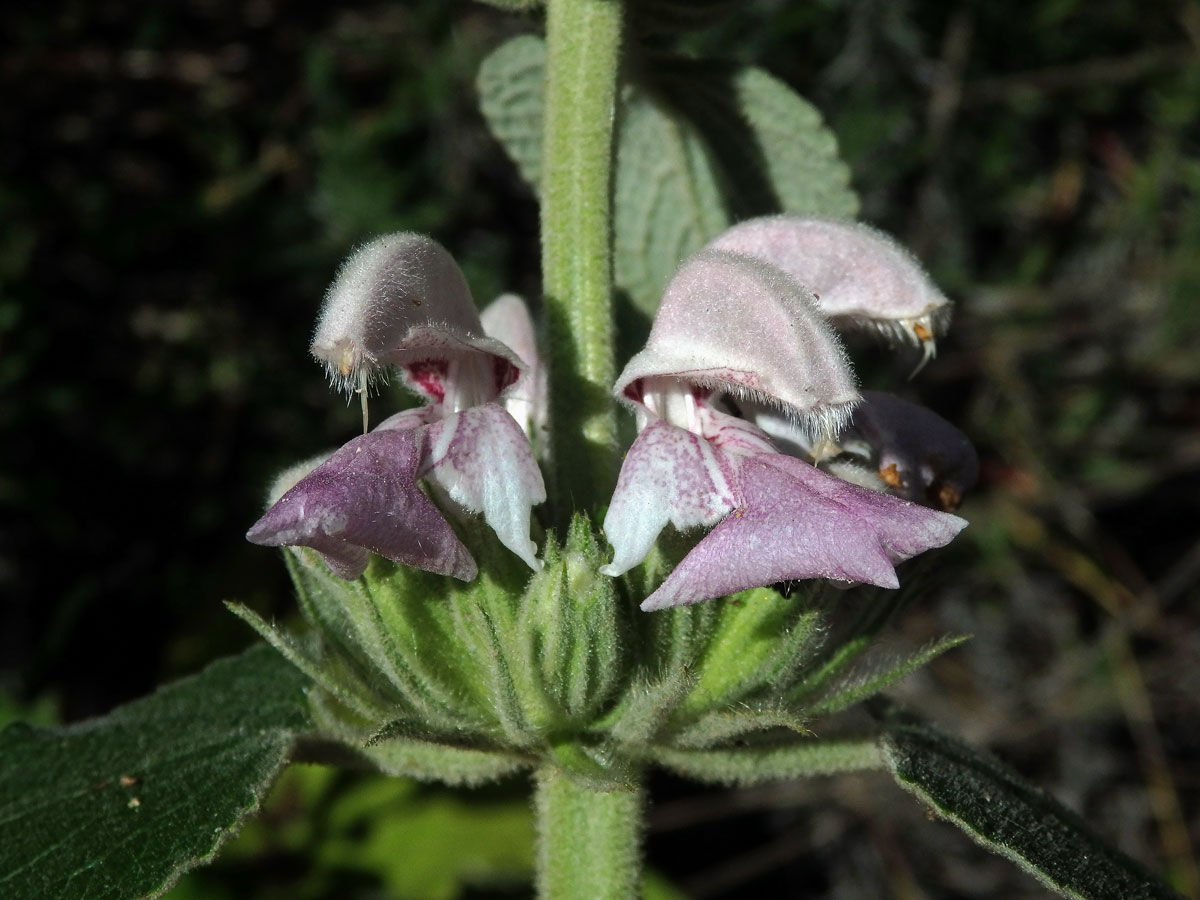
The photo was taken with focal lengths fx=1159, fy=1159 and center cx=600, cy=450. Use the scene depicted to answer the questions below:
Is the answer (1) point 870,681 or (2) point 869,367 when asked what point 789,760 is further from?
(2) point 869,367

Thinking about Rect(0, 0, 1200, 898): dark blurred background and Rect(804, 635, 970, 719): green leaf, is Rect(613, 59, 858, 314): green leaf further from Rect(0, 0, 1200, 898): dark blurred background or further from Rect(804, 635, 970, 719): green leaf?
Rect(0, 0, 1200, 898): dark blurred background

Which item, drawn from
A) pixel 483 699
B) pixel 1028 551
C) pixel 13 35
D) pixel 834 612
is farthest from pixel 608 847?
pixel 13 35

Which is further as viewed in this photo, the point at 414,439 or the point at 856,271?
the point at 856,271

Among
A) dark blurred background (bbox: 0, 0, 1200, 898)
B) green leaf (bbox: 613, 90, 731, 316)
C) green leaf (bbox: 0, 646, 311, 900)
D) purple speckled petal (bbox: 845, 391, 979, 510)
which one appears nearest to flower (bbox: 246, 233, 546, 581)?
green leaf (bbox: 0, 646, 311, 900)

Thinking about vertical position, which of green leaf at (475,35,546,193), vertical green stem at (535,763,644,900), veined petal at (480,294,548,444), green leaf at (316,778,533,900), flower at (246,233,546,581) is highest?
green leaf at (475,35,546,193)

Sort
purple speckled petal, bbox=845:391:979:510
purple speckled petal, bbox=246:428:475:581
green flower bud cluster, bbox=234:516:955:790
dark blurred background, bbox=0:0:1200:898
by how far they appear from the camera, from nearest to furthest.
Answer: purple speckled petal, bbox=246:428:475:581
green flower bud cluster, bbox=234:516:955:790
purple speckled petal, bbox=845:391:979:510
dark blurred background, bbox=0:0:1200:898

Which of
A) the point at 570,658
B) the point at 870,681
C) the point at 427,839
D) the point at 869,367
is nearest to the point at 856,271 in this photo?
the point at 870,681
